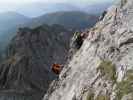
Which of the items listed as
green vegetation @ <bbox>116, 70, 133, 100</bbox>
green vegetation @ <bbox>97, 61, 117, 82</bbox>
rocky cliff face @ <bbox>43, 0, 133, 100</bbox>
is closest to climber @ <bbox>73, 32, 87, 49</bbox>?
rocky cliff face @ <bbox>43, 0, 133, 100</bbox>

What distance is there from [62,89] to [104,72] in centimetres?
952

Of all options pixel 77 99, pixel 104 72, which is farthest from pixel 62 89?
pixel 104 72

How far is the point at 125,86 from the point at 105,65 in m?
6.17

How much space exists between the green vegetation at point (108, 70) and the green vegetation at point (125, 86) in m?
1.82

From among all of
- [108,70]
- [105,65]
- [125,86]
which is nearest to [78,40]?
[105,65]

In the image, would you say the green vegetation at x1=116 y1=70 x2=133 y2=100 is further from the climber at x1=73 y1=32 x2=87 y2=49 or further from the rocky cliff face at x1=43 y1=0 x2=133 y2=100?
the climber at x1=73 y1=32 x2=87 y2=49

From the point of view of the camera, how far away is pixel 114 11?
4216 cm

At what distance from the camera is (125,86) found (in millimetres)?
28109

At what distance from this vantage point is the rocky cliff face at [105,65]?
1179 inches

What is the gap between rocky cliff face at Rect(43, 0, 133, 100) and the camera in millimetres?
29938

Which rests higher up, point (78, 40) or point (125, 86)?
point (78, 40)

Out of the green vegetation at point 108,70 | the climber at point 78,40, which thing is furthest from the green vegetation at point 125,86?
the climber at point 78,40

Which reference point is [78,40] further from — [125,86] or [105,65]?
[125,86]

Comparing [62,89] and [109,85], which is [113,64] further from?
[62,89]
